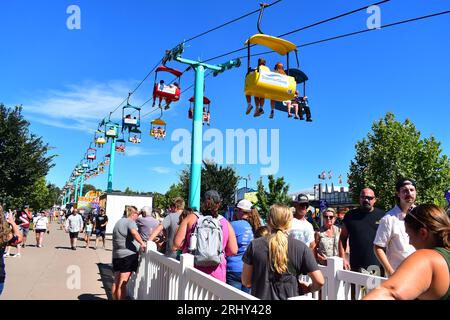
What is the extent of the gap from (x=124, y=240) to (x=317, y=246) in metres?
3.34

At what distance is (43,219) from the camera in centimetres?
1609

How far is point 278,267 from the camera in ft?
10.0

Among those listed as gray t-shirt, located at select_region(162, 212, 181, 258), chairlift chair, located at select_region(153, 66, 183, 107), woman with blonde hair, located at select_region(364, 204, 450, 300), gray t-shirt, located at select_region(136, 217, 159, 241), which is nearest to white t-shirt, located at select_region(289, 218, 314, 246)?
gray t-shirt, located at select_region(162, 212, 181, 258)

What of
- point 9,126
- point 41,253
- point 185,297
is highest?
point 9,126

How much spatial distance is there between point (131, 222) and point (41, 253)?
29.2 ft

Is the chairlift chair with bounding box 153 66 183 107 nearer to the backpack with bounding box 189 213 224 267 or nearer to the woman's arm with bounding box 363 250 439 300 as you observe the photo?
the backpack with bounding box 189 213 224 267

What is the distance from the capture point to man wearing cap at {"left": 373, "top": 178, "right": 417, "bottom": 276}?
3965mm

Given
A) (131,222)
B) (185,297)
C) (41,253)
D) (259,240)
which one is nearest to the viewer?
(259,240)

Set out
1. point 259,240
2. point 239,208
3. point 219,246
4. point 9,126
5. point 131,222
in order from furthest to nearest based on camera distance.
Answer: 1. point 9,126
2. point 131,222
3. point 239,208
4. point 219,246
5. point 259,240

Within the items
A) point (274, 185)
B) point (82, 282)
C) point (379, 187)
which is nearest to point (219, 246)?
point (82, 282)

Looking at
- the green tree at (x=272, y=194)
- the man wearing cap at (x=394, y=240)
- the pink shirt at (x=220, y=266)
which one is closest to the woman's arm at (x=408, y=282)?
the man wearing cap at (x=394, y=240)

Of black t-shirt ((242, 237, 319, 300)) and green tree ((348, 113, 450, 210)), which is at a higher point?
Result: green tree ((348, 113, 450, 210))

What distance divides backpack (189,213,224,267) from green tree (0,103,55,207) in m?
18.1
